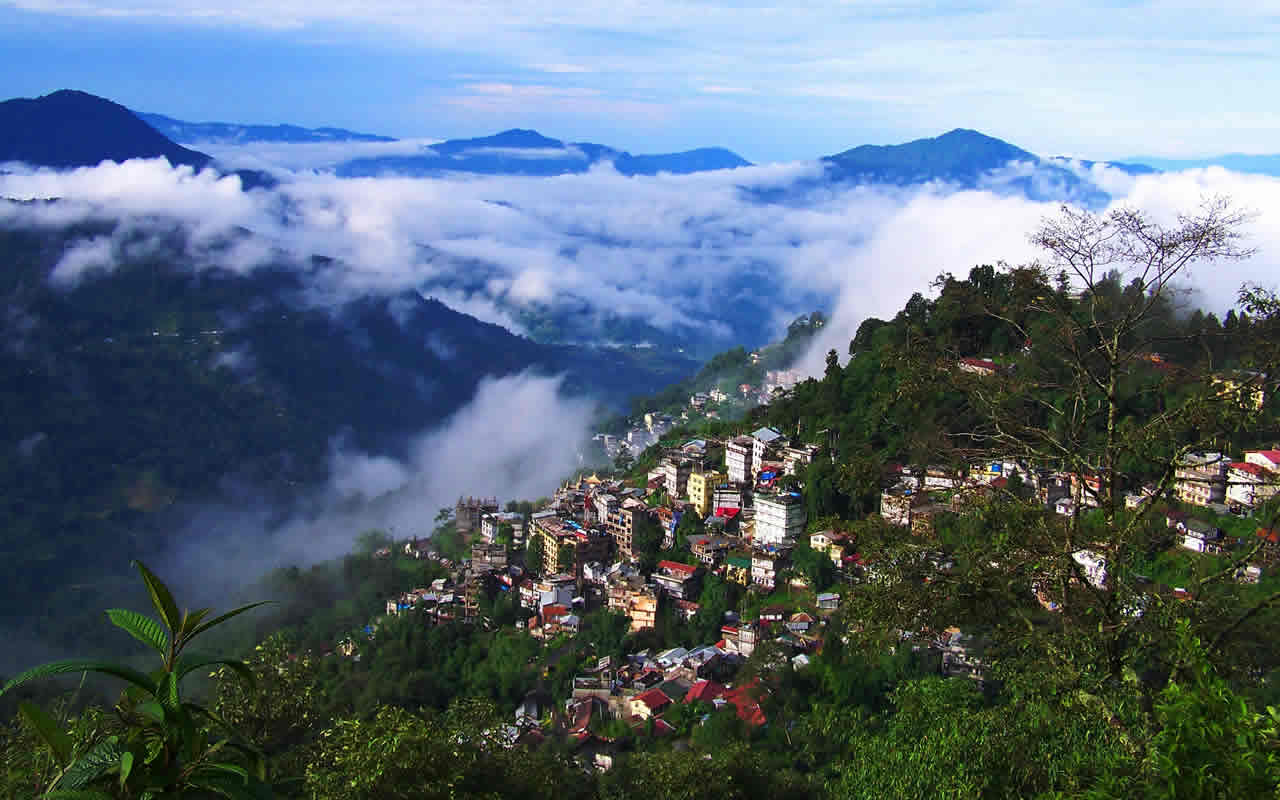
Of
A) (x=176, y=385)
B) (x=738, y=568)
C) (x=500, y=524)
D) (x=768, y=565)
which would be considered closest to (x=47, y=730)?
(x=768, y=565)

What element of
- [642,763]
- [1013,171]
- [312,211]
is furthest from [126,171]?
[1013,171]

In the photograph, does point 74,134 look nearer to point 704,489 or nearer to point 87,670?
point 704,489

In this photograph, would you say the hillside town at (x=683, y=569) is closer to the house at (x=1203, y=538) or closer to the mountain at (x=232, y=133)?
the house at (x=1203, y=538)

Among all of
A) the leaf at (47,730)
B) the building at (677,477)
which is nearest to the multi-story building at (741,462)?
the building at (677,477)

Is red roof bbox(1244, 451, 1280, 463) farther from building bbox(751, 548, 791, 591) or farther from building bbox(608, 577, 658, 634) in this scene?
building bbox(608, 577, 658, 634)

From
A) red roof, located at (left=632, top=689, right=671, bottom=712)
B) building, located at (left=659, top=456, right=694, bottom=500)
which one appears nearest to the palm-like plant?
red roof, located at (left=632, top=689, right=671, bottom=712)

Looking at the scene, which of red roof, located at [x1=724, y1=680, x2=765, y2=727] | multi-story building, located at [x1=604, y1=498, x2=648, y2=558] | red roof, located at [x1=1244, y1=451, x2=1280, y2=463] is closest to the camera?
red roof, located at [x1=724, y1=680, x2=765, y2=727]
